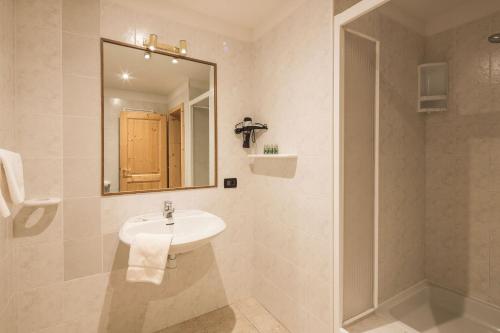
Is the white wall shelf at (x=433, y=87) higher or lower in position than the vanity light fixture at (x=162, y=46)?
lower

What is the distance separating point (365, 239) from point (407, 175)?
0.76 metres

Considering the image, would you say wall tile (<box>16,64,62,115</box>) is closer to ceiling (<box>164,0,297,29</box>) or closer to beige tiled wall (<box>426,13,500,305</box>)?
ceiling (<box>164,0,297,29</box>)

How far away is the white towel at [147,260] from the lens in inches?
46.9

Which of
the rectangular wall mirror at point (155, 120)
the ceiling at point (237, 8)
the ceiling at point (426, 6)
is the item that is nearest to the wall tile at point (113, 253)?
the rectangular wall mirror at point (155, 120)

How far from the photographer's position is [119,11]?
155 cm

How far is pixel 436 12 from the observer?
6.24 ft

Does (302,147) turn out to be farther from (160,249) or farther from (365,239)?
(160,249)

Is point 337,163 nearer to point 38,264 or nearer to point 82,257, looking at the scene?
point 82,257

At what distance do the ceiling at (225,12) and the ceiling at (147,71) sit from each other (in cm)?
31

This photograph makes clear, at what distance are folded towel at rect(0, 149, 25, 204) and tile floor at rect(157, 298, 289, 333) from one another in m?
1.35

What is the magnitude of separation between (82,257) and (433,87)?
2986 mm

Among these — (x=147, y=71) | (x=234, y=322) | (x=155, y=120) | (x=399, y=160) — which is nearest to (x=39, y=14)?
(x=147, y=71)

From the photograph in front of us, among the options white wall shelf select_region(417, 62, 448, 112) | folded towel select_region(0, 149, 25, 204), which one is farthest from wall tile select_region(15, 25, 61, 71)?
white wall shelf select_region(417, 62, 448, 112)

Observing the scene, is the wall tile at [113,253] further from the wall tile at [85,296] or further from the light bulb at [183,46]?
the light bulb at [183,46]
